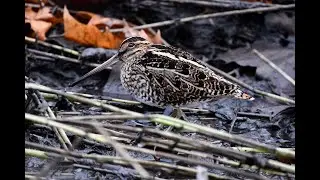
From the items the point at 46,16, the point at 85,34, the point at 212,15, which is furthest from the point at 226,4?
the point at 46,16

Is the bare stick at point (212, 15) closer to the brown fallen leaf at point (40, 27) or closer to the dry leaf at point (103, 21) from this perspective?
the dry leaf at point (103, 21)

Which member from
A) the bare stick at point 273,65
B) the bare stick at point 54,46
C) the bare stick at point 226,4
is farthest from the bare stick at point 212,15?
the bare stick at point 54,46

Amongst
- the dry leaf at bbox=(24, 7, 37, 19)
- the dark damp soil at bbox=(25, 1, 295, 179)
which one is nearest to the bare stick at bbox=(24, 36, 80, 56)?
the dark damp soil at bbox=(25, 1, 295, 179)

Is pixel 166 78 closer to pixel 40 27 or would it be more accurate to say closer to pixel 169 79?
pixel 169 79

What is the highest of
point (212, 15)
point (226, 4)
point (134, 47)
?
point (226, 4)
